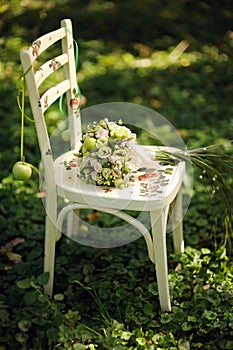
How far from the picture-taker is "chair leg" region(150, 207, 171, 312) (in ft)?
6.80

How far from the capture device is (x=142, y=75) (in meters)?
4.29

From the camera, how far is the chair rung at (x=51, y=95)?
2.08 meters

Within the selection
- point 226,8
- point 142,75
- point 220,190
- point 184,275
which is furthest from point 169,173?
point 226,8

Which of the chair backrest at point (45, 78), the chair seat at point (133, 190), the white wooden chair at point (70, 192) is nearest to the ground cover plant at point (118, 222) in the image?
the white wooden chair at point (70, 192)

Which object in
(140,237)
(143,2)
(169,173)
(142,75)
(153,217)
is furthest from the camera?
(143,2)

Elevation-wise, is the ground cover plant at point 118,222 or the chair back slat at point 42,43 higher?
the chair back slat at point 42,43

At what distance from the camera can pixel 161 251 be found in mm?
2127

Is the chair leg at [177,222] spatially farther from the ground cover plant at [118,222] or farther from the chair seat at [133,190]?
the chair seat at [133,190]

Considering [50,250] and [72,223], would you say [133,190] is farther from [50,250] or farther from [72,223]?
[72,223]

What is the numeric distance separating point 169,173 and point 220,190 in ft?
0.95

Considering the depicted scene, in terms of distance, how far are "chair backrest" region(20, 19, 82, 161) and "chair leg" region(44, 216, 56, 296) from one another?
26 centimetres

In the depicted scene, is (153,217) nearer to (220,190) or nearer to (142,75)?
(220,190)

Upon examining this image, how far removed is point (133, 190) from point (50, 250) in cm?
41

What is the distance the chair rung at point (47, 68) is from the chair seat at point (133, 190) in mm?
329
